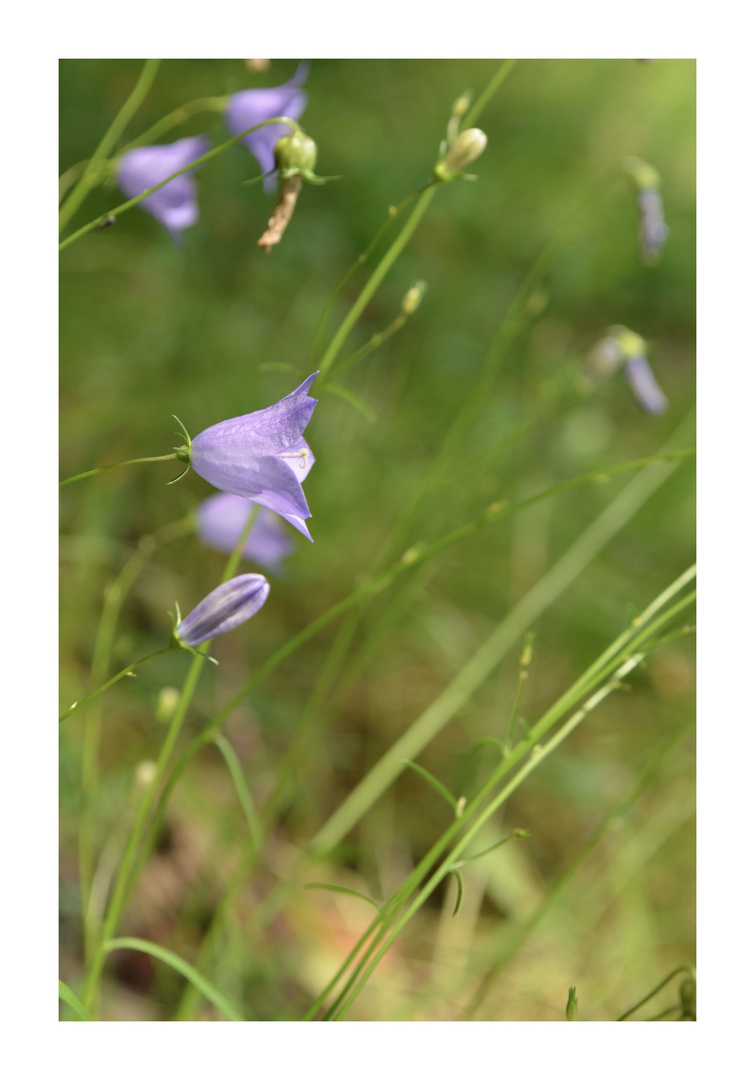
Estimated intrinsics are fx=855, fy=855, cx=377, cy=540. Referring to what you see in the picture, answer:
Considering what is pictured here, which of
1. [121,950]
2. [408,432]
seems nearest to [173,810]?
[121,950]

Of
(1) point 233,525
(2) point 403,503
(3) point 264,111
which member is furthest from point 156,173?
(2) point 403,503

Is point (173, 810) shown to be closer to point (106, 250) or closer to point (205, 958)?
point (205, 958)

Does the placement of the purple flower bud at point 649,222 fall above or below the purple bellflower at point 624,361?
above

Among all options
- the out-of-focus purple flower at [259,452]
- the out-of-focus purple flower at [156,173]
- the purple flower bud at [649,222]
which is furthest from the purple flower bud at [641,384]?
the out-of-focus purple flower at [259,452]

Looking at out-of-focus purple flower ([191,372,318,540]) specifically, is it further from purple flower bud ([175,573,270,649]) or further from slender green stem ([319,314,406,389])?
slender green stem ([319,314,406,389])

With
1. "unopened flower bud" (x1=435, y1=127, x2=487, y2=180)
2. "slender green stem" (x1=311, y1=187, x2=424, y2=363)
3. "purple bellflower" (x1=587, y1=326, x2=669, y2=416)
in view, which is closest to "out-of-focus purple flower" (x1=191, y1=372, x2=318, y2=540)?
"slender green stem" (x1=311, y1=187, x2=424, y2=363)

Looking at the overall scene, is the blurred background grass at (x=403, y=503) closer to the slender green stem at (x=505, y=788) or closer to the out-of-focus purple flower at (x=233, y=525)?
the out-of-focus purple flower at (x=233, y=525)

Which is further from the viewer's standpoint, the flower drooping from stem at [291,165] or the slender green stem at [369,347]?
the slender green stem at [369,347]
